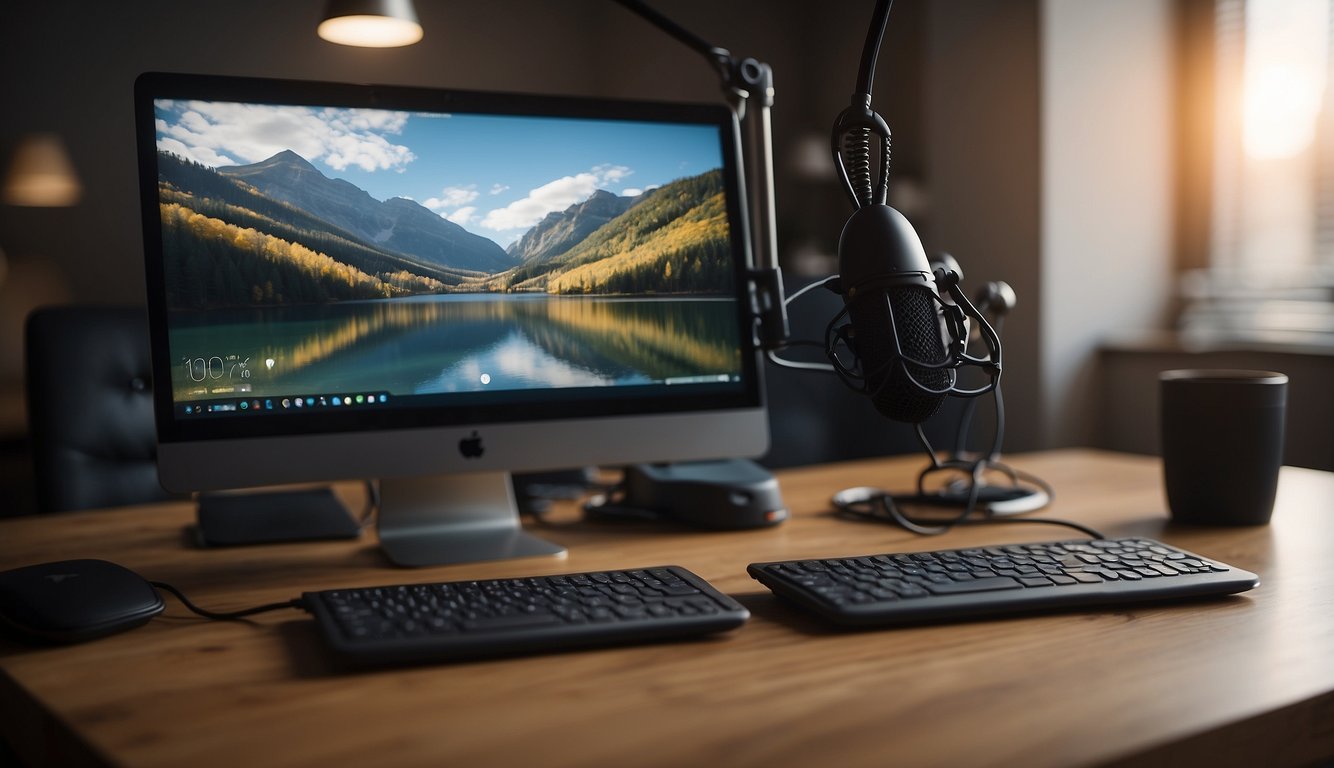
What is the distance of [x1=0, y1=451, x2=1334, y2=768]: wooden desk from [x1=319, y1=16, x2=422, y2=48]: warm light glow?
160 cm

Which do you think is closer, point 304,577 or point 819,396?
point 304,577

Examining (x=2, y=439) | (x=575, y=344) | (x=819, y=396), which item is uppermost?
(x=575, y=344)

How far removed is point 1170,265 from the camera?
3588 mm

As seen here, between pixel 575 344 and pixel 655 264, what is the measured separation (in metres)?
0.13

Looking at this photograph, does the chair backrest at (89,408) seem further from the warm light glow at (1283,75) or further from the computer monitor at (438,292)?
the warm light glow at (1283,75)

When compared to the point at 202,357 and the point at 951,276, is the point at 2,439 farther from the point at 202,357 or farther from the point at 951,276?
the point at 951,276

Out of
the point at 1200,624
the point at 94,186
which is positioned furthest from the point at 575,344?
the point at 94,186

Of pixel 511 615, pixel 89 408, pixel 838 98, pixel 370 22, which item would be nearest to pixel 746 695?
pixel 511 615

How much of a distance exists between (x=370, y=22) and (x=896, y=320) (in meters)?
1.72

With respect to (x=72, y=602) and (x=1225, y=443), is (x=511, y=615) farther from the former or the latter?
(x=1225, y=443)

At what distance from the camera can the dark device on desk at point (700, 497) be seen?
1.07 m

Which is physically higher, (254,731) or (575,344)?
(575,344)

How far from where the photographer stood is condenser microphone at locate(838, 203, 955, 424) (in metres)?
0.76

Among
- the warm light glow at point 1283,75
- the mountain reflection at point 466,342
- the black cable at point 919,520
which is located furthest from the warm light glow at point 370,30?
the warm light glow at point 1283,75
